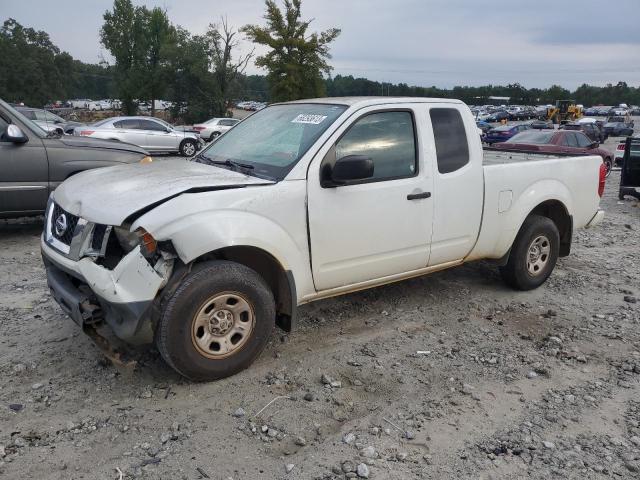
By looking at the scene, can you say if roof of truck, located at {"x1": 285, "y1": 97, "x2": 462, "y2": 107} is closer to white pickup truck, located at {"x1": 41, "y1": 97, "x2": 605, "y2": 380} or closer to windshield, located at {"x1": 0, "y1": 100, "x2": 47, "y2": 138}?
white pickup truck, located at {"x1": 41, "y1": 97, "x2": 605, "y2": 380}

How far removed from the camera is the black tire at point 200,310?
329 cm

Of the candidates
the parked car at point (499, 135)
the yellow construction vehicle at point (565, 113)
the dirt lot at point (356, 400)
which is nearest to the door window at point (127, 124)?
the dirt lot at point (356, 400)

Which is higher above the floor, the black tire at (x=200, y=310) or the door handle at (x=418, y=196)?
the door handle at (x=418, y=196)

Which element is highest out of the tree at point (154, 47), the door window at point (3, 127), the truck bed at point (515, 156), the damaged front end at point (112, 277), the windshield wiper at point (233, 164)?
the tree at point (154, 47)

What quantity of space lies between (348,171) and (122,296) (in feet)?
5.41

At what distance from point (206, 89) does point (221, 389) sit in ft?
138

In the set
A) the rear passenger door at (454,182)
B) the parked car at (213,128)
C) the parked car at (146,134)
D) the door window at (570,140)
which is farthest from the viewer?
the parked car at (213,128)

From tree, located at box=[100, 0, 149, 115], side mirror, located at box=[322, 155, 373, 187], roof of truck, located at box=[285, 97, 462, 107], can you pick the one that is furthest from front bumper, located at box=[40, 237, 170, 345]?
tree, located at box=[100, 0, 149, 115]

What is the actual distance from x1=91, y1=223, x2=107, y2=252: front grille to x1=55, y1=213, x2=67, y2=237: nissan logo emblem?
404 millimetres

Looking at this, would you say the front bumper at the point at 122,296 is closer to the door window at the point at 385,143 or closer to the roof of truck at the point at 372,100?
the door window at the point at 385,143

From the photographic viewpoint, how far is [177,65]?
140 feet

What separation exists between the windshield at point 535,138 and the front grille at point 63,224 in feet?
44.4

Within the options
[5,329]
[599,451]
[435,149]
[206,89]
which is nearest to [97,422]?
[5,329]

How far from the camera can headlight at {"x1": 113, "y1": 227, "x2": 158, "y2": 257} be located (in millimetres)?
3219
